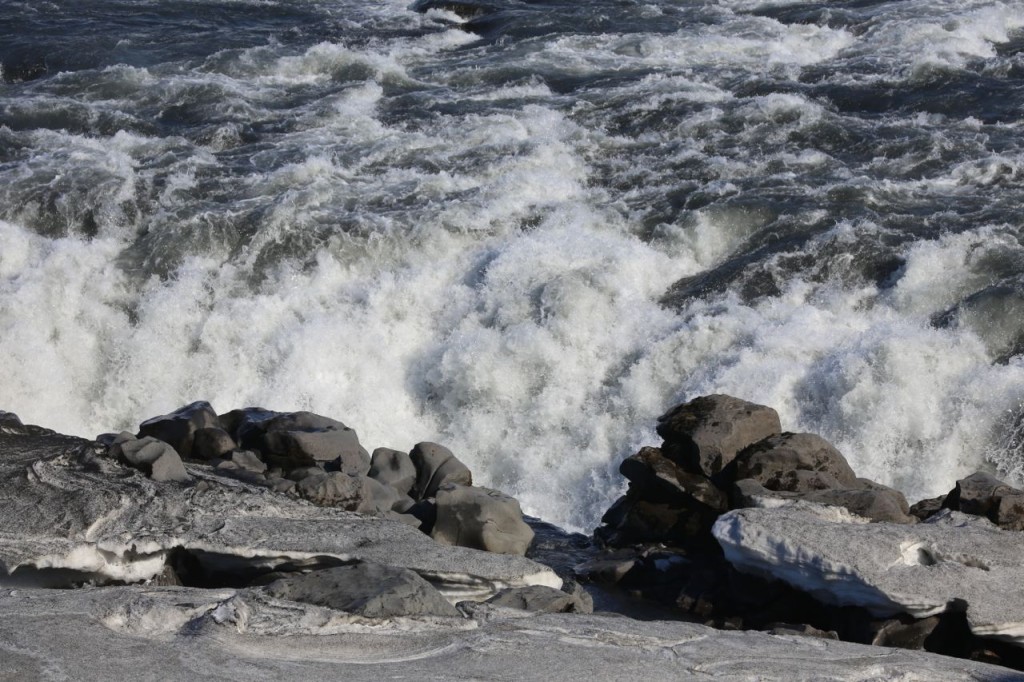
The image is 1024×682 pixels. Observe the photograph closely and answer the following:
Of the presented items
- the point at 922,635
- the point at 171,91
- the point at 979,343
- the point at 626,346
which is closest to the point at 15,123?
the point at 171,91

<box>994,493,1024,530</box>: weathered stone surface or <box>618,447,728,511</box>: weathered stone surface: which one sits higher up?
<box>994,493,1024,530</box>: weathered stone surface

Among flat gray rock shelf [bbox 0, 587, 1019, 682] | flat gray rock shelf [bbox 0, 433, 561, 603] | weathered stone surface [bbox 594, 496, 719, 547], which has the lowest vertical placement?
weathered stone surface [bbox 594, 496, 719, 547]

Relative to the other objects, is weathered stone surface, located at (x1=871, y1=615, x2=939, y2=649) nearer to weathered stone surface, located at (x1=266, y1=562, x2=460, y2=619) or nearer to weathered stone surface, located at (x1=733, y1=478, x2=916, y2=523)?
weathered stone surface, located at (x1=733, y1=478, x2=916, y2=523)

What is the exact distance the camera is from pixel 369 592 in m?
5.86

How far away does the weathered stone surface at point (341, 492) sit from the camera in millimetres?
8125

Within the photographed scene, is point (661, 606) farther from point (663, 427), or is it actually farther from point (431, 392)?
point (431, 392)

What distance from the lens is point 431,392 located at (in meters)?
12.0

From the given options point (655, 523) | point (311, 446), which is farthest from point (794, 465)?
point (311, 446)

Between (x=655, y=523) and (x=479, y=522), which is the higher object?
(x=479, y=522)

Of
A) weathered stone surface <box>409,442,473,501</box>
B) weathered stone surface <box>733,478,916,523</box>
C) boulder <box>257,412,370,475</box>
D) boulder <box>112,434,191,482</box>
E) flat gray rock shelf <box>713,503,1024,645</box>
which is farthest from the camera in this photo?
weathered stone surface <box>409,442,473,501</box>

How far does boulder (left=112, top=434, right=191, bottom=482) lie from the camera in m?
7.69

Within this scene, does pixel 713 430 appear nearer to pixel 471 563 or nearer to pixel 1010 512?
pixel 1010 512

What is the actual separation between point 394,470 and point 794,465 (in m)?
2.79

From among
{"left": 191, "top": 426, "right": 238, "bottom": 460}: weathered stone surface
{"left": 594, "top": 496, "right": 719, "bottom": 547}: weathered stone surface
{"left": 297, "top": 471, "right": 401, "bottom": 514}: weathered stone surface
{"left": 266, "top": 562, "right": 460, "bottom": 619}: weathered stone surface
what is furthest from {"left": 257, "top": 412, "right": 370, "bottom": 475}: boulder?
{"left": 266, "top": 562, "right": 460, "bottom": 619}: weathered stone surface
